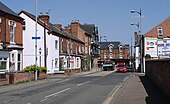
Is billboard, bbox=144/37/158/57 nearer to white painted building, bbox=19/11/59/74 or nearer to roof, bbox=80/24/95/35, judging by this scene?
white painted building, bbox=19/11/59/74

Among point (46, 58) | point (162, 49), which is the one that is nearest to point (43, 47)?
point (46, 58)

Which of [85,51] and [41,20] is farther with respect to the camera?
[85,51]

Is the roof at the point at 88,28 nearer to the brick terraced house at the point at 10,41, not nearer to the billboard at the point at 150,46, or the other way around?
the billboard at the point at 150,46

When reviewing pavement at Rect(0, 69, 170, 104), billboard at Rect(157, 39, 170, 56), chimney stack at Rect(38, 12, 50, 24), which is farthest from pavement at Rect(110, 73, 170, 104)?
chimney stack at Rect(38, 12, 50, 24)

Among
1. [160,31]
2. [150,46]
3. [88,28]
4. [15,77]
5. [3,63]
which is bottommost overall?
[15,77]

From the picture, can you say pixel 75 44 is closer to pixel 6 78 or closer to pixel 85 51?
pixel 85 51

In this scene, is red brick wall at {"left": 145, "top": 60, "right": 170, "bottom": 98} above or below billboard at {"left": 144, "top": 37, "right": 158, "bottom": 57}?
below

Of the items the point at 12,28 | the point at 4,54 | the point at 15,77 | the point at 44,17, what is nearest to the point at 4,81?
the point at 15,77

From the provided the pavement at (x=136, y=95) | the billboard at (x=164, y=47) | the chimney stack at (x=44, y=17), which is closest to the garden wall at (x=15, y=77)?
the pavement at (x=136, y=95)

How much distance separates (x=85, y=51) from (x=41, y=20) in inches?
1321

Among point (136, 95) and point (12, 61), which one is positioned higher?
point (12, 61)

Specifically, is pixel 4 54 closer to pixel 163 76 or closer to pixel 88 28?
pixel 163 76

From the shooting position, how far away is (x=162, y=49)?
2356 centimetres

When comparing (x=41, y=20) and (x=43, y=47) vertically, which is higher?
(x=41, y=20)
